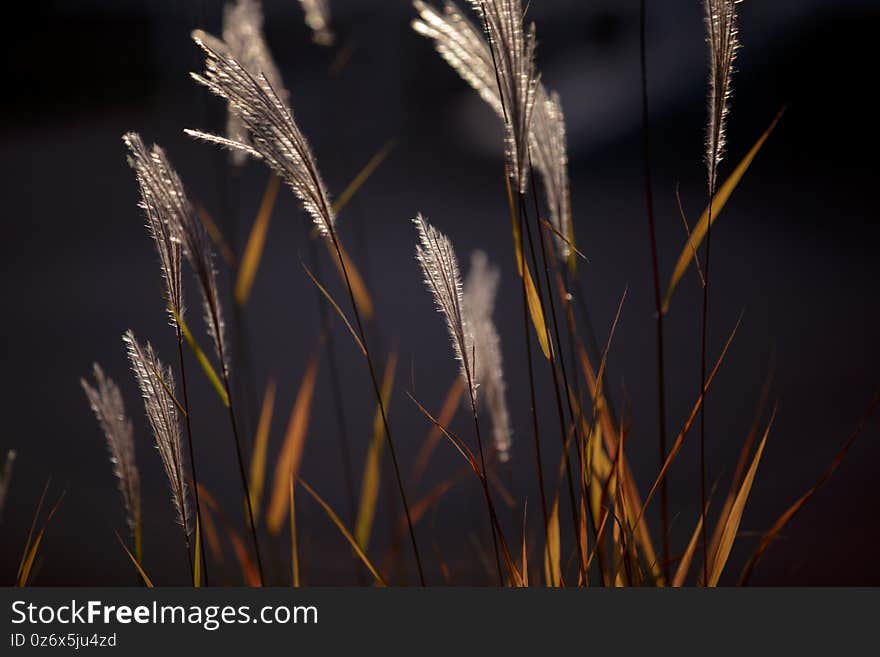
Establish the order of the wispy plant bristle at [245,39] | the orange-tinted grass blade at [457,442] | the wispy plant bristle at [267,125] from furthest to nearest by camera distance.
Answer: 1. the wispy plant bristle at [245,39]
2. the orange-tinted grass blade at [457,442]
3. the wispy plant bristle at [267,125]

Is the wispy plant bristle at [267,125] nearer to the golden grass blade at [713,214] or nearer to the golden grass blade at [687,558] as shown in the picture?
the golden grass blade at [713,214]

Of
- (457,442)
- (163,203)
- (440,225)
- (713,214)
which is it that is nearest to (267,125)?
(163,203)

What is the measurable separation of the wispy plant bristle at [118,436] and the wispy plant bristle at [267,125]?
26 centimetres

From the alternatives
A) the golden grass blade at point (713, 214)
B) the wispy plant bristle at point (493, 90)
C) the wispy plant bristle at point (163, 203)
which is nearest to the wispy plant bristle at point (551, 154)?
the wispy plant bristle at point (493, 90)

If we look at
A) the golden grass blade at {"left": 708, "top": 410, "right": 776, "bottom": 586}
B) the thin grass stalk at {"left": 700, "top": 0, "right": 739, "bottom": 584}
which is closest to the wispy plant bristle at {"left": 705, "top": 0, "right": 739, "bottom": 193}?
the thin grass stalk at {"left": 700, "top": 0, "right": 739, "bottom": 584}

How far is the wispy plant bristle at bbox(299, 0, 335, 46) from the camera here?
94cm

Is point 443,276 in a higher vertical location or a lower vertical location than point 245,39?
lower

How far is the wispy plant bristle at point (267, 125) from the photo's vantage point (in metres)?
0.52

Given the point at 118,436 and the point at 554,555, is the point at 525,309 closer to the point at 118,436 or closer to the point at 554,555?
the point at 554,555

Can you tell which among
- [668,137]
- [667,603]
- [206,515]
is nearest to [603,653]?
[667,603]

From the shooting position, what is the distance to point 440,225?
1574 mm

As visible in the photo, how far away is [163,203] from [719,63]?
0.46 metres

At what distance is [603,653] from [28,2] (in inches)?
103

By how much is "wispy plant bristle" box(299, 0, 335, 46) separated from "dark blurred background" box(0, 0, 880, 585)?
0.63 meters
